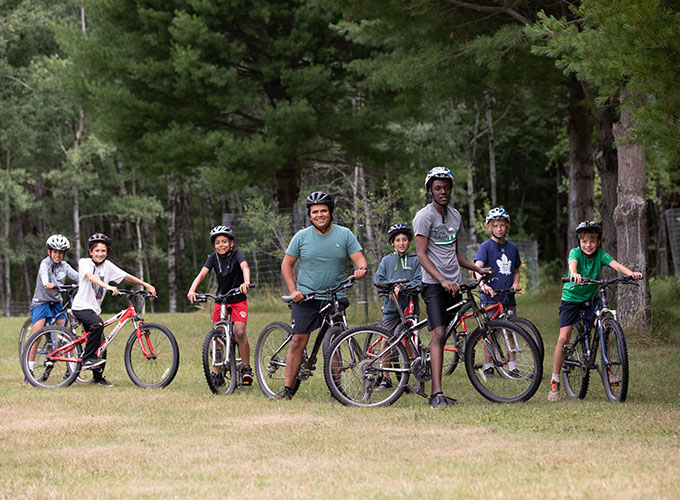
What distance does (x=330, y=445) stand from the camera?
660 centimetres

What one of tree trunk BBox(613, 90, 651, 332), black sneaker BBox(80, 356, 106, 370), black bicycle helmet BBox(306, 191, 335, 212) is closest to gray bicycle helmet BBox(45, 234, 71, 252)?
black sneaker BBox(80, 356, 106, 370)

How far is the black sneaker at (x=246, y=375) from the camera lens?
390 inches

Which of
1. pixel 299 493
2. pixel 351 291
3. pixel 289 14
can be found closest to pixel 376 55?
pixel 289 14

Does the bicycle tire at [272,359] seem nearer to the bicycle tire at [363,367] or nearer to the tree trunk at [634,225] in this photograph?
the bicycle tire at [363,367]

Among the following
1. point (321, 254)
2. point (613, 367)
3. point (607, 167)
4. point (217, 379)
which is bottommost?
point (217, 379)

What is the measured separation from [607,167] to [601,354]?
8.63 metres

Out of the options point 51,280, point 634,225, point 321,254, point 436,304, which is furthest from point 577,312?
point 51,280

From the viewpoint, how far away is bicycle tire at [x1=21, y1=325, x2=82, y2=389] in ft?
36.1

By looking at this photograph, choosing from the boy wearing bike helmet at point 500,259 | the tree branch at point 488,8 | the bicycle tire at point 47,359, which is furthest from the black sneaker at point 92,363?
the tree branch at point 488,8

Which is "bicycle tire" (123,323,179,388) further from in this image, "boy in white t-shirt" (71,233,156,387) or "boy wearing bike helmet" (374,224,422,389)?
"boy wearing bike helmet" (374,224,422,389)

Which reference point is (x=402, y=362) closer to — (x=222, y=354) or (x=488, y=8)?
(x=222, y=354)

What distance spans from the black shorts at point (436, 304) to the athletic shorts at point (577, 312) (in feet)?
3.71

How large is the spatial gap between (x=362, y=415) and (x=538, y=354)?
164 cm

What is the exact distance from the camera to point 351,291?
21.7 m
